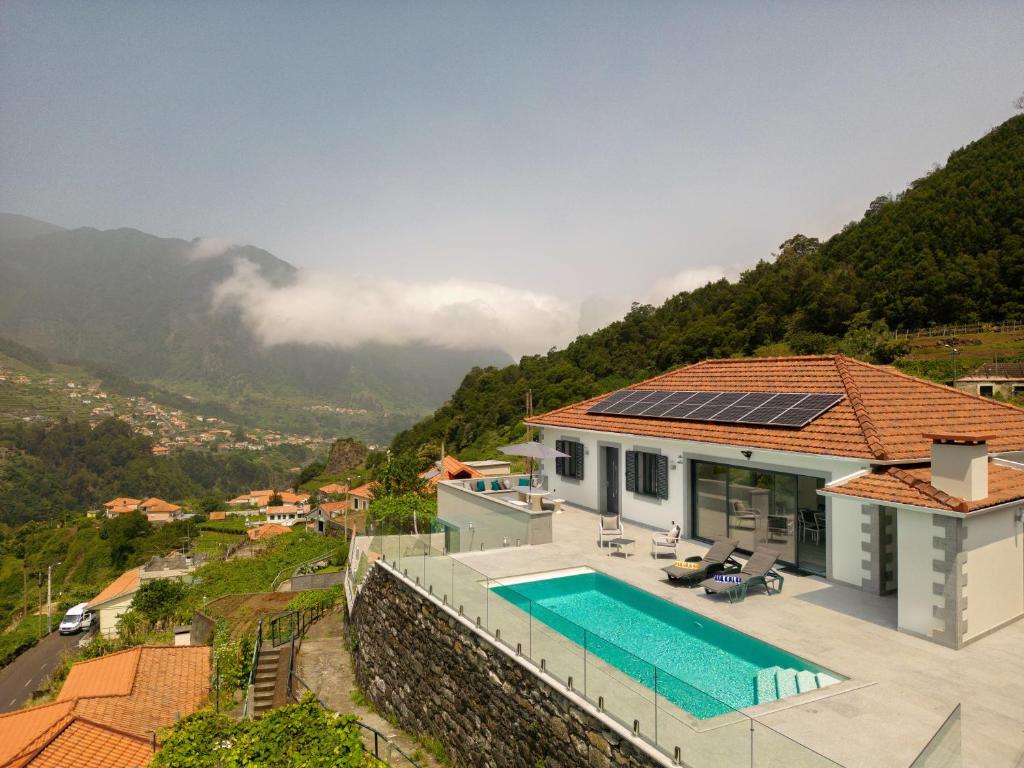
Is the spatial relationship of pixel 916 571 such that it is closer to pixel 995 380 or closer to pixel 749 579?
pixel 749 579

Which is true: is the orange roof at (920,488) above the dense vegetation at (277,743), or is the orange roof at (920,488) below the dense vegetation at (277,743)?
above

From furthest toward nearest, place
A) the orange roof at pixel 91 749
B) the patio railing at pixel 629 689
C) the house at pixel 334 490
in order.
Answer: the house at pixel 334 490 < the orange roof at pixel 91 749 < the patio railing at pixel 629 689

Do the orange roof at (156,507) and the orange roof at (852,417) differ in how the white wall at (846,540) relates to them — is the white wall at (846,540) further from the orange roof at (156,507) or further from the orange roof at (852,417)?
the orange roof at (156,507)

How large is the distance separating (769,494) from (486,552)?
6.75 metres

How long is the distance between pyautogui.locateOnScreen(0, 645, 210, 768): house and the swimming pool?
13721 millimetres

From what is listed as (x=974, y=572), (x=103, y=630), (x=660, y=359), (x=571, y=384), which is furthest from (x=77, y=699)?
(x=660, y=359)

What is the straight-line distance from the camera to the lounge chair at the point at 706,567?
1216 cm

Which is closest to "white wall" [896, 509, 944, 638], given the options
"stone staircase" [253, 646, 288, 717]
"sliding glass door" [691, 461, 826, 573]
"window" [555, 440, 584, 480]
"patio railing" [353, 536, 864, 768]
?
"sliding glass door" [691, 461, 826, 573]

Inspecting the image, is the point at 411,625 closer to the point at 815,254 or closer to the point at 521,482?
the point at 521,482

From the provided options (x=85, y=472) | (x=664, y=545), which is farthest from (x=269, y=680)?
(x=85, y=472)

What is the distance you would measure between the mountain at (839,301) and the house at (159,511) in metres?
63.9

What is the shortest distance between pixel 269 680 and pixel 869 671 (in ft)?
47.3

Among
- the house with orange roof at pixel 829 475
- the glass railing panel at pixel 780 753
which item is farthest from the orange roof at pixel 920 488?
the glass railing panel at pixel 780 753

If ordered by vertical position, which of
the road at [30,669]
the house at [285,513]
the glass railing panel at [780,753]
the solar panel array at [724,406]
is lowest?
the road at [30,669]
